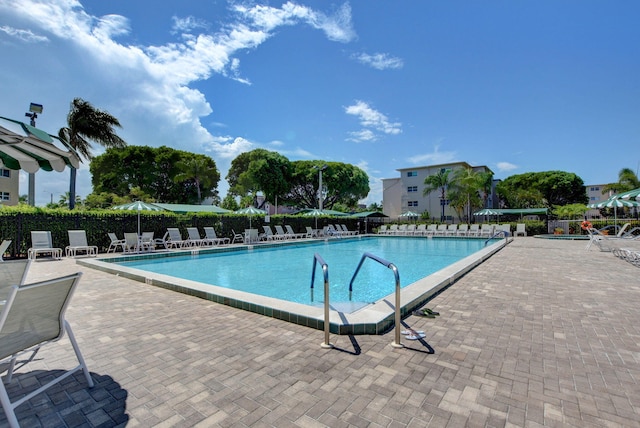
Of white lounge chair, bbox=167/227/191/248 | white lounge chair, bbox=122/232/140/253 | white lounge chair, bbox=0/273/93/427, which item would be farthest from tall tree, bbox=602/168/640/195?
white lounge chair, bbox=0/273/93/427

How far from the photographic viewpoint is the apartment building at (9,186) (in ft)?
106

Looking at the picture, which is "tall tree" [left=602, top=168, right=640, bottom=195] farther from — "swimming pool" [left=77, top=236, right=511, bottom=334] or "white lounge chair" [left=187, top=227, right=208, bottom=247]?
"white lounge chair" [left=187, top=227, right=208, bottom=247]

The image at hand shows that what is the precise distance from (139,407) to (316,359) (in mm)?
1408

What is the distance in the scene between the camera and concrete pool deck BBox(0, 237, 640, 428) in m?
2.02

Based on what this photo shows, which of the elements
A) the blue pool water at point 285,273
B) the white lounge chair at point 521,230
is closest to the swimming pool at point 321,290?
the blue pool water at point 285,273

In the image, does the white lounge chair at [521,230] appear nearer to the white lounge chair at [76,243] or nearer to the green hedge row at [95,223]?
the green hedge row at [95,223]

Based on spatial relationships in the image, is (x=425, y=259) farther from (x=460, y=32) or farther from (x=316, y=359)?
(x=316, y=359)

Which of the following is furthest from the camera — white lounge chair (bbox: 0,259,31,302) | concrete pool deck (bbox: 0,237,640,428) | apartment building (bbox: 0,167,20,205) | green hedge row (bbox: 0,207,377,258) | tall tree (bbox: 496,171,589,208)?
tall tree (bbox: 496,171,589,208)

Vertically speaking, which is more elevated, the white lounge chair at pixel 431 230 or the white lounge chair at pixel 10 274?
the white lounge chair at pixel 10 274

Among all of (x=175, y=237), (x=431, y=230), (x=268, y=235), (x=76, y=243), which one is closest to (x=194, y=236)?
(x=175, y=237)

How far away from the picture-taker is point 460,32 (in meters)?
12.5

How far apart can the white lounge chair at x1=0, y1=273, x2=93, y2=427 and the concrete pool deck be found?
370mm

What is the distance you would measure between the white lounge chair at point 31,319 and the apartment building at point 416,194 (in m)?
40.2

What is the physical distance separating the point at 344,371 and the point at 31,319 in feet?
7.67
